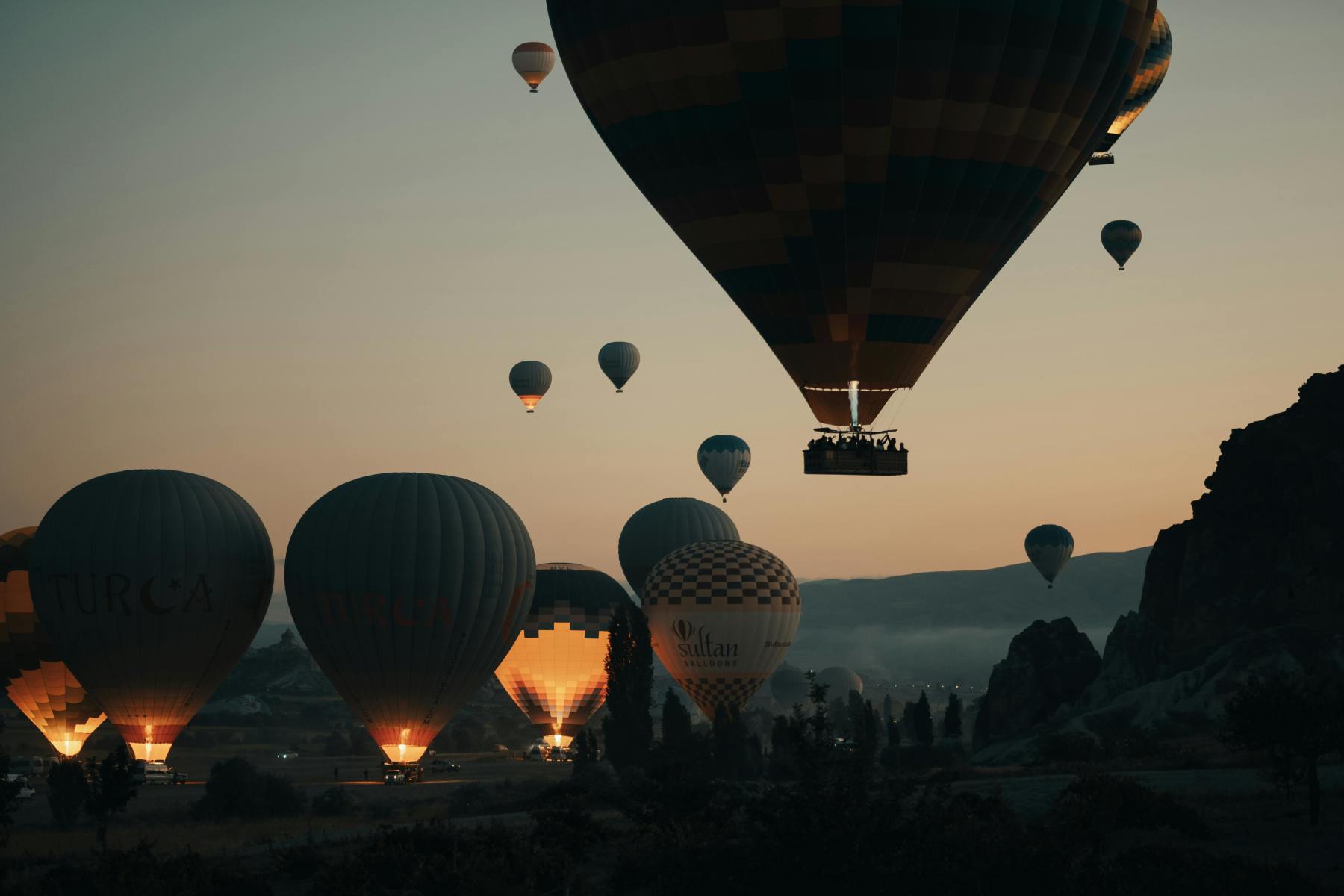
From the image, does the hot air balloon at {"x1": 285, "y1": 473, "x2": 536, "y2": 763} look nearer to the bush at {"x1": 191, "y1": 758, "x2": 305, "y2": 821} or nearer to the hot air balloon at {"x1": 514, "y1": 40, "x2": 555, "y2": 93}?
the bush at {"x1": 191, "y1": 758, "x2": 305, "y2": 821}

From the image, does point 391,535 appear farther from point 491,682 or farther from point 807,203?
point 491,682

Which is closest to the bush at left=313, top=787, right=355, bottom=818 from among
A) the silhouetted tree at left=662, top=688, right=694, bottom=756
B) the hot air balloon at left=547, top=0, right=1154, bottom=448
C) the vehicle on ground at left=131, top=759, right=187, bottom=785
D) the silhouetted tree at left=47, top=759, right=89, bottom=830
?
the silhouetted tree at left=47, top=759, right=89, bottom=830

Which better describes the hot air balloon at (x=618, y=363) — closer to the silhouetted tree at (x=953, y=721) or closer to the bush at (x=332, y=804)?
the silhouetted tree at (x=953, y=721)

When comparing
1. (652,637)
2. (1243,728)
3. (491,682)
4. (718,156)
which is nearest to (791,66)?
(718,156)

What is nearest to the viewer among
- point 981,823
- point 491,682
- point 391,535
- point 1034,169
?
point 981,823

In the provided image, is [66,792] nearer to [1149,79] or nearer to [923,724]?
[1149,79]
